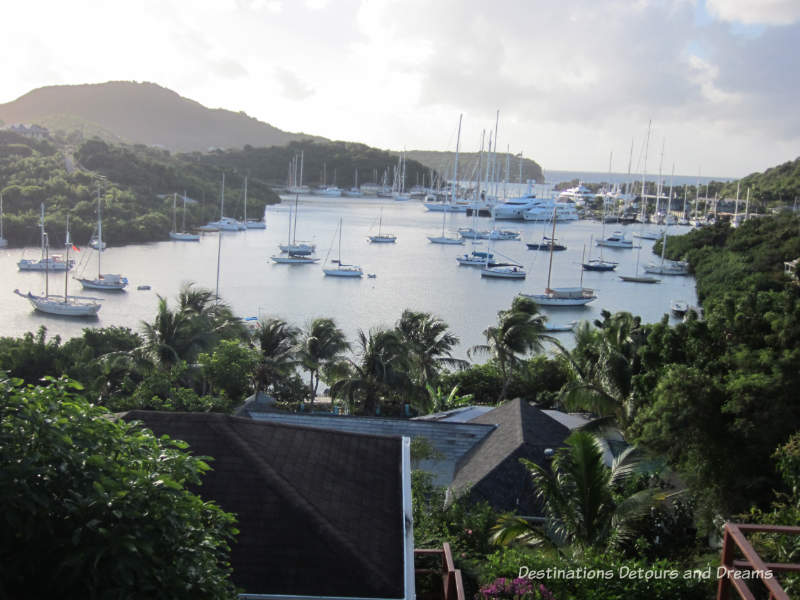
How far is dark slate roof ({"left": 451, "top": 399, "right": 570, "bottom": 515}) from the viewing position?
1260cm

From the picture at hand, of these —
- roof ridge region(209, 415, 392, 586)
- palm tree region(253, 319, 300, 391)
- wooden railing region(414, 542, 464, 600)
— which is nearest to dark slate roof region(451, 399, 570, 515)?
wooden railing region(414, 542, 464, 600)

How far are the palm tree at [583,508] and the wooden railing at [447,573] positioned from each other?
918 mm

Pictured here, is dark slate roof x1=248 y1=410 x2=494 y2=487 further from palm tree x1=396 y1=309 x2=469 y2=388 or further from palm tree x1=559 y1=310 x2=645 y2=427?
palm tree x1=396 y1=309 x2=469 y2=388

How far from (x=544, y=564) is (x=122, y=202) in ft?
292

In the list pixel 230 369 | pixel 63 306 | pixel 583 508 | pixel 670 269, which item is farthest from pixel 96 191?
pixel 583 508

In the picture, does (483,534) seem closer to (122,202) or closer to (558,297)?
(558,297)

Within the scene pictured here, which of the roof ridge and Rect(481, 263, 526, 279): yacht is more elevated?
the roof ridge

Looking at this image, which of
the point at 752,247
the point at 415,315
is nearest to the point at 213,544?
the point at 415,315

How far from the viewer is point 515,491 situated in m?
12.7

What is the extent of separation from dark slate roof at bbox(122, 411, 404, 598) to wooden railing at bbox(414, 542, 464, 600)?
54 centimetres

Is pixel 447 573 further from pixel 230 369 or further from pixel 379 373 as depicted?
pixel 230 369

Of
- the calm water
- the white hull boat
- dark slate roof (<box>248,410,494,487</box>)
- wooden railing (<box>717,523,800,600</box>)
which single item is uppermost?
wooden railing (<box>717,523,800,600</box>)

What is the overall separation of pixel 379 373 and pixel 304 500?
43.6 feet

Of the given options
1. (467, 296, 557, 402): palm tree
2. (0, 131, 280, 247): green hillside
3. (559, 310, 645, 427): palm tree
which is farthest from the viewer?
(0, 131, 280, 247): green hillside
